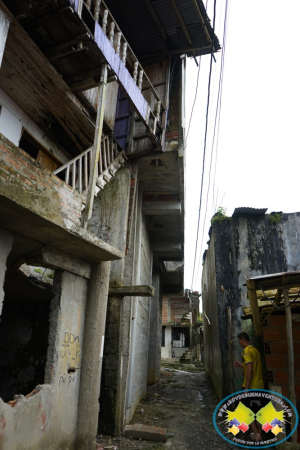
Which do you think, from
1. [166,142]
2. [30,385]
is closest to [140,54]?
[166,142]

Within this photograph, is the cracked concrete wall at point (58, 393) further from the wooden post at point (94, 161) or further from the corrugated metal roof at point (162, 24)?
the corrugated metal roof at point (162, 24)

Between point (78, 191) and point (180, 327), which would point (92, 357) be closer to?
point (78, 191)

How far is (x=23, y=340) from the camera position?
7.67m

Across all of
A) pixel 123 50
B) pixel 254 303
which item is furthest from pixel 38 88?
pixel 254 303

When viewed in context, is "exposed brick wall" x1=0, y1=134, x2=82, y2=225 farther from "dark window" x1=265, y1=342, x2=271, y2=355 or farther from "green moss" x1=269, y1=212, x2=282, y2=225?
"green moss" x1=269, y1=212, x2=282, y2=225

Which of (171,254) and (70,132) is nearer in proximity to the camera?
(70,132)

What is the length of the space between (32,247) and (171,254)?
8969mm

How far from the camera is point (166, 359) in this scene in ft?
88.6

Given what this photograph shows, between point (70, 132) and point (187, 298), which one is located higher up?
point (70, 132)

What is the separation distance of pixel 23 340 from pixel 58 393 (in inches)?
156

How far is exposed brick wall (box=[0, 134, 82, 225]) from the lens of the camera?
10.9ft

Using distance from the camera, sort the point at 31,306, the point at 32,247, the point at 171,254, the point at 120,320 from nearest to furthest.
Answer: the point at 32,247, the point at 120,320, the point at 31,306, the point at 171,254

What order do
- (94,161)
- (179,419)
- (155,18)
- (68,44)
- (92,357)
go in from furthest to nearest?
(155,18) → (179,419) → (92,357) → (68,44) → (94,161)

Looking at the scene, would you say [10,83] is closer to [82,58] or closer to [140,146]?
[82,58]
